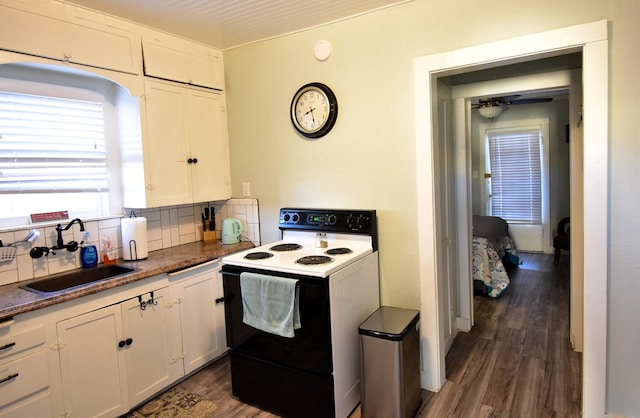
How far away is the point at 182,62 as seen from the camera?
9.32ft

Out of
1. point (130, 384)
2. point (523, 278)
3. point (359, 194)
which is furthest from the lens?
point (523, 278)

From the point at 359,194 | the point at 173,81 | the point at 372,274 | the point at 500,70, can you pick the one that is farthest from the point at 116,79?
the point at 500,70

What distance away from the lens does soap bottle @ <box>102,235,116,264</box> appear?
8.43ft

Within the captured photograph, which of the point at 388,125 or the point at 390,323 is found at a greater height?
the point at 388,125

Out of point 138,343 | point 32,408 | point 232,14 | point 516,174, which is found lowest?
point 32,408

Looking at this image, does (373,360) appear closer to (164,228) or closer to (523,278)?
(164,228)

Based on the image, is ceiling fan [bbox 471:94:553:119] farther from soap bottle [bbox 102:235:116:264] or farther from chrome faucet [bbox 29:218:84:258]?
chrome faucet [bbox 29:218:84:258]

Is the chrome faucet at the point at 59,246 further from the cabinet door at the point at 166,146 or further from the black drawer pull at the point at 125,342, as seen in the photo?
the black drawer pull at the point at 125,342

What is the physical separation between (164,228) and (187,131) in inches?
30.5

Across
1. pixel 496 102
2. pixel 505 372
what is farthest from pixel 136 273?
pixel 496 102

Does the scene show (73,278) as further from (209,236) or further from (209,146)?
(209,146)

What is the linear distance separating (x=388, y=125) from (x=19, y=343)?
2.27 m

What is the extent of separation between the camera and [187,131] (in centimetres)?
290

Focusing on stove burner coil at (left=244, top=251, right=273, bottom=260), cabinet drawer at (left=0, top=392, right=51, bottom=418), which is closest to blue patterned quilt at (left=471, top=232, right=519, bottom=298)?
stove burner coil at (left=244, top=251, right=273, bottom=260)
